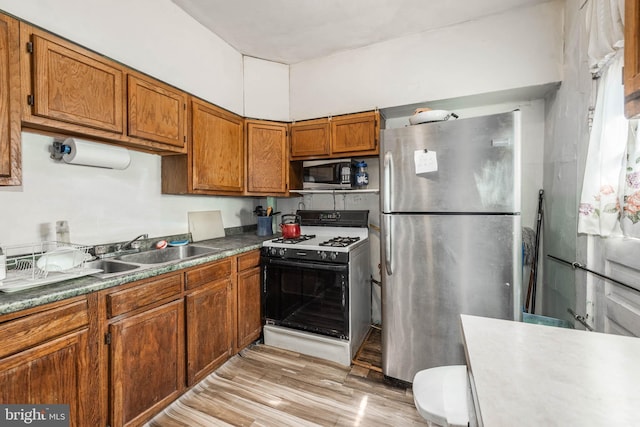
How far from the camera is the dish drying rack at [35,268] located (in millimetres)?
1163

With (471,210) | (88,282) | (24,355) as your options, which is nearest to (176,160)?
(88,282)

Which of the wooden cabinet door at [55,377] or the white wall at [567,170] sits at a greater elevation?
the white wall at [567,170]

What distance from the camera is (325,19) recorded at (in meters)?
2.23

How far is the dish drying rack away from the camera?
45.8 inches

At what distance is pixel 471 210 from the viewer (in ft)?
5.51

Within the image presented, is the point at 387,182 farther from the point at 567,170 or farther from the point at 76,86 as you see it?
the point at 76,86

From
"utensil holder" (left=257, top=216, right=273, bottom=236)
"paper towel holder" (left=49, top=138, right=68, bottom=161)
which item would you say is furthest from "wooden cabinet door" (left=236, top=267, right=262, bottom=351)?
"paper towel holder" (left=49, top=138, right=68, bottom=161)

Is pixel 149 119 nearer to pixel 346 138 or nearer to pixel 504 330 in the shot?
pixel 346 138

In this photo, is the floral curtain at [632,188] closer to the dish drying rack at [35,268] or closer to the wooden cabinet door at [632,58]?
the wooden cabinet door at [632,58]

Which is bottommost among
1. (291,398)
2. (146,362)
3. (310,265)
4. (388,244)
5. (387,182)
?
(291,398)

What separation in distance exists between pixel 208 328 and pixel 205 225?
3.38 ft

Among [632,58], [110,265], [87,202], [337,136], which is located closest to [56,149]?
[87,202]

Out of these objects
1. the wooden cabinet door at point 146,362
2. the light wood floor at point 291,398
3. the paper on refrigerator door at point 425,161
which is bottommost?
the light wood floor at point 291,398

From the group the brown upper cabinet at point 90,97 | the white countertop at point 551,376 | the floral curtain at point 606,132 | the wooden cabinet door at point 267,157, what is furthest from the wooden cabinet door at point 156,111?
the floral curtain at point 606,132
